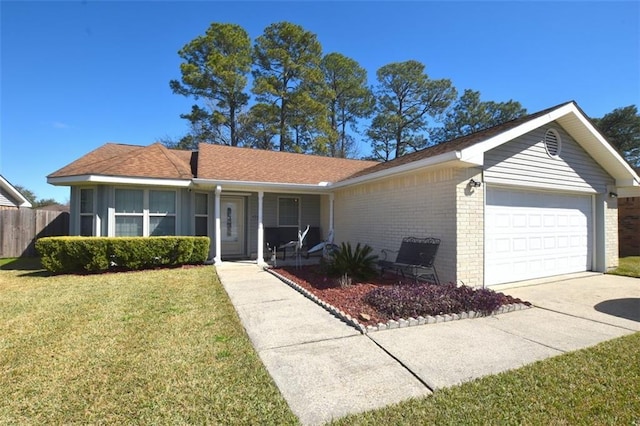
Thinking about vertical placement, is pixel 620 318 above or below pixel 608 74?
below

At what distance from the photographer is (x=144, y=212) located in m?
9.94

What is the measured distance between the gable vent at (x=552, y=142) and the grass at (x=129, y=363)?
27.1 feet

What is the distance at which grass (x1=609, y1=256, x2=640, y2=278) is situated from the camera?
8.59 metres

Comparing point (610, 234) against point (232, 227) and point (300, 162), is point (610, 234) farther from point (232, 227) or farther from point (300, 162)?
point (232, 227)

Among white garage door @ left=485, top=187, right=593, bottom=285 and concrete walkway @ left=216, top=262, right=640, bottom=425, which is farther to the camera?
white garage door @ left=485, top=187, right=593, bottom=285

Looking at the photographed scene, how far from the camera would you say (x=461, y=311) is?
5.01 m

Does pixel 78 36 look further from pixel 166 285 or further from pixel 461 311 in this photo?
pixel 461 311

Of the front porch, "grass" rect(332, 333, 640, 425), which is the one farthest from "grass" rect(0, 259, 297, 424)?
the front porch

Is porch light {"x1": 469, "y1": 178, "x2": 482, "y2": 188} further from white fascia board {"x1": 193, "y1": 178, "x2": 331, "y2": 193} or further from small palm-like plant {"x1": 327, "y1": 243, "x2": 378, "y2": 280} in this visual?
white fascia board {"x1": 193, "y1": 178, "x2": 331, "y2": 193}

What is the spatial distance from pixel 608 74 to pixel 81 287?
16.2m

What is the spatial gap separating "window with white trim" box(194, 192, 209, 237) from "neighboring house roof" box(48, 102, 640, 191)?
85cm

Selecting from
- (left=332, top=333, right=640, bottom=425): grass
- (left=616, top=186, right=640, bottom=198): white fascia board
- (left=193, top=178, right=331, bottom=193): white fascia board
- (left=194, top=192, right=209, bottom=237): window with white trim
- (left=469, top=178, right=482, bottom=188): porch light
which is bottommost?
(left=332, top=333, right=640, bottom=425): grass

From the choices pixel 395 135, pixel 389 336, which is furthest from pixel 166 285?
pixel 395 135

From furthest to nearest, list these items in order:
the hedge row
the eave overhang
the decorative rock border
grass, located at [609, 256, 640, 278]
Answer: the eave overhang, grass, located at [609, 256, 640, 278], the hedge row, the decorative rock border
